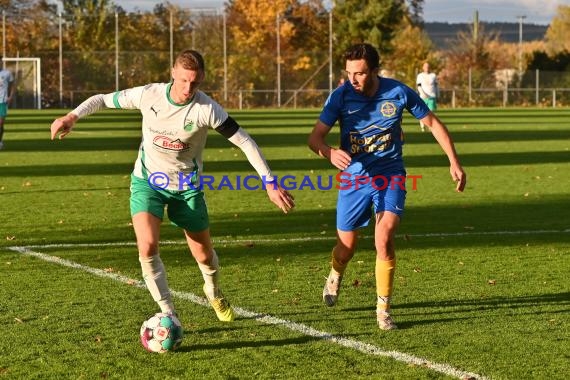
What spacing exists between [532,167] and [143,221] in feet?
51.8

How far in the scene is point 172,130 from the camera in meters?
7.75

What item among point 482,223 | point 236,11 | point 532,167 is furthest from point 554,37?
Result: point 482,223

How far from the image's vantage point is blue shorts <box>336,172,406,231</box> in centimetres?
823

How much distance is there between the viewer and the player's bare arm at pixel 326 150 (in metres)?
7.90

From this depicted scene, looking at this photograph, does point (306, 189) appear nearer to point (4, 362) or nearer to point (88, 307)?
point (88, 307)

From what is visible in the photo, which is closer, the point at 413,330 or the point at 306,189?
the point at 413,330

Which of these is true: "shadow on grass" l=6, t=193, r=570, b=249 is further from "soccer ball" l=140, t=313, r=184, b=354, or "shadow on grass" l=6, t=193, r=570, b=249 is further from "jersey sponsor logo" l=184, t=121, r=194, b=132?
"soccer ball" l=140, t=313, r=184, b=354

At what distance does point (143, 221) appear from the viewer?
7648 mm

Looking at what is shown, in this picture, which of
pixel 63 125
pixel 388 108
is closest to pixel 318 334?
pixel 388 108

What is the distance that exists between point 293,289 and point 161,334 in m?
2.35

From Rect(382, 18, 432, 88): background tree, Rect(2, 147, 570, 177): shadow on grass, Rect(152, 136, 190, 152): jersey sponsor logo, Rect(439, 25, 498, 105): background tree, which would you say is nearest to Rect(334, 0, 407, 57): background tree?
Rect(382, 18, 432, 88): background tree

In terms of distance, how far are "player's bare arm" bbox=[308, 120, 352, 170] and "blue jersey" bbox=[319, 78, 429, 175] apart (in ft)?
0.21

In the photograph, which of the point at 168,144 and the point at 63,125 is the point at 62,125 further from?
the point at 168,144

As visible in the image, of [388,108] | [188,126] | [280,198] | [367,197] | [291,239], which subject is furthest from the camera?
[291,239]
